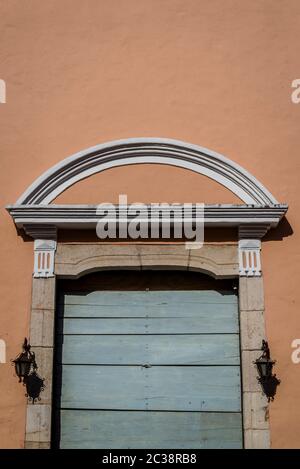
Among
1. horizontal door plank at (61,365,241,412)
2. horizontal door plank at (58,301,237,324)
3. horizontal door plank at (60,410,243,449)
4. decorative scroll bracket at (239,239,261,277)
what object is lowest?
horizontal door plank at (60,410,243,449)

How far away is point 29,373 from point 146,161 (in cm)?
242

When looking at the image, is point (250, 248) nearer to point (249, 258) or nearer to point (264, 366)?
point (249, 258)

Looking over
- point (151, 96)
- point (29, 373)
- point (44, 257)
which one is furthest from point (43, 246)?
point (151, 96)

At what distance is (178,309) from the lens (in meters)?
7.19

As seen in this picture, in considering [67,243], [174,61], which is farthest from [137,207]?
[174,61]

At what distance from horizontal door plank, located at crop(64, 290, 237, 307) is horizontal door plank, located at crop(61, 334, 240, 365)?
0.35 meters

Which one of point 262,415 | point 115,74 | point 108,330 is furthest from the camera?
point 115,74

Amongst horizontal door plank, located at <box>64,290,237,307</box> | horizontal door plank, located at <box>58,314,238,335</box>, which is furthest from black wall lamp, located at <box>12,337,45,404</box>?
horizontal door plank, located at <box>64,290,237,307</box>

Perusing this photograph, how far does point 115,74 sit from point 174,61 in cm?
65

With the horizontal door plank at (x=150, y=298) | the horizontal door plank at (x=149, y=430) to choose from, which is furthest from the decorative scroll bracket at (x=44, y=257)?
the horizontal door plank at (x=149, y=430)

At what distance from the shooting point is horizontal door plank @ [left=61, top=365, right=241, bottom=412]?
6.90 meters

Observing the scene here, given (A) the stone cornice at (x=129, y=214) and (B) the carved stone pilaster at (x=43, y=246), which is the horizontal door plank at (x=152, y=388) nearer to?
(B) the carved stone pilaster at (x=43, y=246)

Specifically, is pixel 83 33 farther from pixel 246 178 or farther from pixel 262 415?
pixel 262 415

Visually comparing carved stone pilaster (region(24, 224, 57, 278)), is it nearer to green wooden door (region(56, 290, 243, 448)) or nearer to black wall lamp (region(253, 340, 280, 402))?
green wooden door (region(56, 290, 243, 448))
